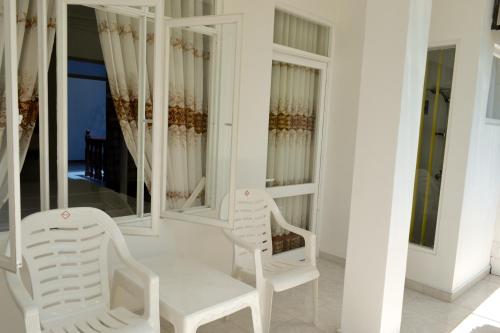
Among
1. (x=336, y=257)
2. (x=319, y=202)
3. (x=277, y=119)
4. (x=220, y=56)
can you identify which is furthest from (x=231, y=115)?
(x=336, y=257)

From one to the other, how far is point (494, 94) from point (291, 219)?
2266 millimetres

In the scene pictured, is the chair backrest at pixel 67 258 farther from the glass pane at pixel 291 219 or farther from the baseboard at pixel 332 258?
the baseboard at pixel 332 258

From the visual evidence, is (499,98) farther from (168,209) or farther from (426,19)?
(168,209)

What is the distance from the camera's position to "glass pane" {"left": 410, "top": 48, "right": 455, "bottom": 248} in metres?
3.49

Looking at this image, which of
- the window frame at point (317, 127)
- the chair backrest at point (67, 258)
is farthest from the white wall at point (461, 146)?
the chair backrest at point (67, 258)

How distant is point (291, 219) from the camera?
4.17 m

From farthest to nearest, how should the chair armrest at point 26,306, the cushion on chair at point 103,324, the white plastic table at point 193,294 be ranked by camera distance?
the white plastic table at point 193,294
the cushion on chair at point 103,324
the chair armrest at point 26,306

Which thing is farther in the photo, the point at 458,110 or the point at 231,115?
the point at 458,110

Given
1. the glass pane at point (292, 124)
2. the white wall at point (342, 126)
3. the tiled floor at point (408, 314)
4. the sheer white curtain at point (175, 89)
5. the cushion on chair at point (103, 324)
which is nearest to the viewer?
the cushion on chair at point (103, 324)

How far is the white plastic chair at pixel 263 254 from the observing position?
2518 mm

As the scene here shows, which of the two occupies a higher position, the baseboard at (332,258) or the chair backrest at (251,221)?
the chair backrest at (251,221)

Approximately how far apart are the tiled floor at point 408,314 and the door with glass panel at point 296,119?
2.55 ft

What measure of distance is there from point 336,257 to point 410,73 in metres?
2.48

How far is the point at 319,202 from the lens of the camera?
4.31 metres
